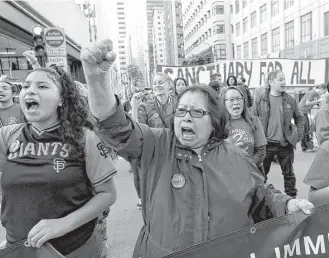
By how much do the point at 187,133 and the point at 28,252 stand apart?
100 centimetres

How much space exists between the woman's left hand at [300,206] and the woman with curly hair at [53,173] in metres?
0.99

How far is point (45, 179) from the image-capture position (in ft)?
5.51

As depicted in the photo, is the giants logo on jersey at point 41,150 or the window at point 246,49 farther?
the window at point 246,49

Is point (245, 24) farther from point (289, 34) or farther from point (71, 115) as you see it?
point (71, 115)

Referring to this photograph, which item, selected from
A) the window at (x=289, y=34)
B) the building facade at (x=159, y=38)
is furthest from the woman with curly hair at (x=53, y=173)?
the building facade at (x=159, y=38)

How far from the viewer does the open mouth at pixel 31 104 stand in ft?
5.90

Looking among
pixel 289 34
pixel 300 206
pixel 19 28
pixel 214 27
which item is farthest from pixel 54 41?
pixel 214 27

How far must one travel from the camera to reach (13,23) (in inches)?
418

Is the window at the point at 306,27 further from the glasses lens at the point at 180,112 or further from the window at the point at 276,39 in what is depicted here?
the glasses lens at the point at 180,112

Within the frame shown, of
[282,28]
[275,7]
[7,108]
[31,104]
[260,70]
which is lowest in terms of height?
[7,108]

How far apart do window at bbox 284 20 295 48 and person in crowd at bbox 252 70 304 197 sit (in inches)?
1131

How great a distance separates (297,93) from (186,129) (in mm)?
10822

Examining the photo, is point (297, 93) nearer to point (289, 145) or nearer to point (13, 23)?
point (289, 145)

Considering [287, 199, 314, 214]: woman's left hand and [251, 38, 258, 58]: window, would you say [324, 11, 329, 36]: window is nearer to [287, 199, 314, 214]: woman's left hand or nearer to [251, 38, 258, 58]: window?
[251, 38, 258, 58]: window
